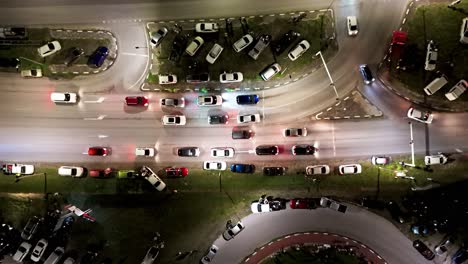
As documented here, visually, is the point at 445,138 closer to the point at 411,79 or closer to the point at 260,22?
the point at 411,79

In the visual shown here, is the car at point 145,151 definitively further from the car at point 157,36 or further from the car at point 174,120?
the car at point 157,36

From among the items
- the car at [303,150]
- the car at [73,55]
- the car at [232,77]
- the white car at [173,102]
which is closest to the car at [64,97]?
the car at [73,55]

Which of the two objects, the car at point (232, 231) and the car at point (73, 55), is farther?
the car at point (73, 55)

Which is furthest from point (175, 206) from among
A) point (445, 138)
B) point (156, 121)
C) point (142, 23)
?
point (445, 138)

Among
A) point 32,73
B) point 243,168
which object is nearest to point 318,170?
point 243,168

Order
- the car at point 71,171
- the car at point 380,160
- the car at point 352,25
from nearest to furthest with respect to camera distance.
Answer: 1. the car at point 380,160
2. the car at point 352,25
3. the car at point 71,171

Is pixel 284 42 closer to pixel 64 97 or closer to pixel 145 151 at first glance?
pixel 145 151
